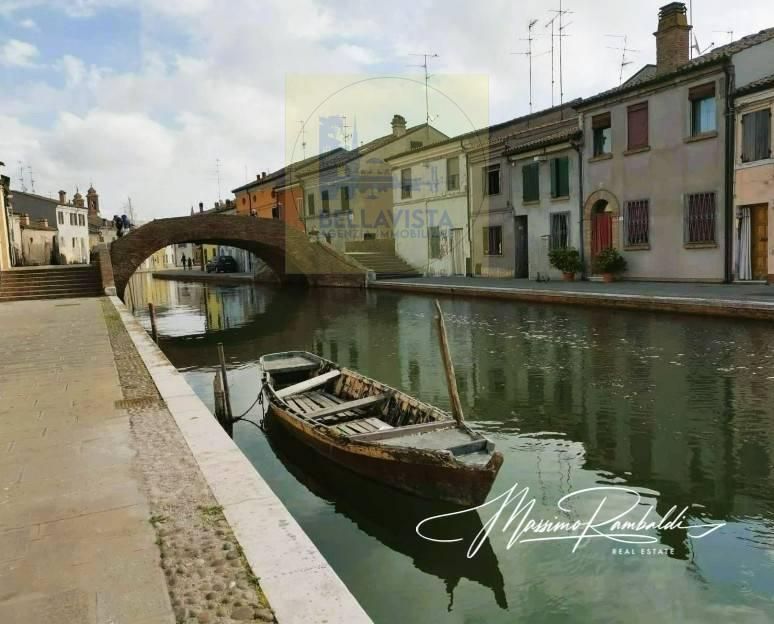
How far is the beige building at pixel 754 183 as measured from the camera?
1845 cm

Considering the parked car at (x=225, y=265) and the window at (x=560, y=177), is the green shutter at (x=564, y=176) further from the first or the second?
the parked car at (x=225, y=265)

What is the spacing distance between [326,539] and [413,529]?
78 cm

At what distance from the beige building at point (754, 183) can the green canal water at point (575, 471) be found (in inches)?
228

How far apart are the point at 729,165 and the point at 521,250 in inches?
427

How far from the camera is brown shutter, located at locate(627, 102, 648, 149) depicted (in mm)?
22391

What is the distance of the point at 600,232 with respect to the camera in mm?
24703

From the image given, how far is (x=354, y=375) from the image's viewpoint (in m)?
9.02

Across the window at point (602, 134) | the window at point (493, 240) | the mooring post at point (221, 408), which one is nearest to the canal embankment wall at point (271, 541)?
the mooring post at point (221, 408)

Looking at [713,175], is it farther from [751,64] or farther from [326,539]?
[326,539]

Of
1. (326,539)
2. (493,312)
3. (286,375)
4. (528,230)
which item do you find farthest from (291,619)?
(528,230)

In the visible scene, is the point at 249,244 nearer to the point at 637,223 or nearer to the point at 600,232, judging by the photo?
the point at 600,232

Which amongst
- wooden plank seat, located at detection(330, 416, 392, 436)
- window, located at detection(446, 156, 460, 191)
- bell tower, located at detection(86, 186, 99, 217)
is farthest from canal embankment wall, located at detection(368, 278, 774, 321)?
bell tower, located at detection(86, 186, 99, 217)

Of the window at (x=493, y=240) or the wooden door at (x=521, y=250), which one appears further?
the window at (x=493, y=240)

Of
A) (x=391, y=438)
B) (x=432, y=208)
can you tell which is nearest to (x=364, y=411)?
(x=391, y=438)
